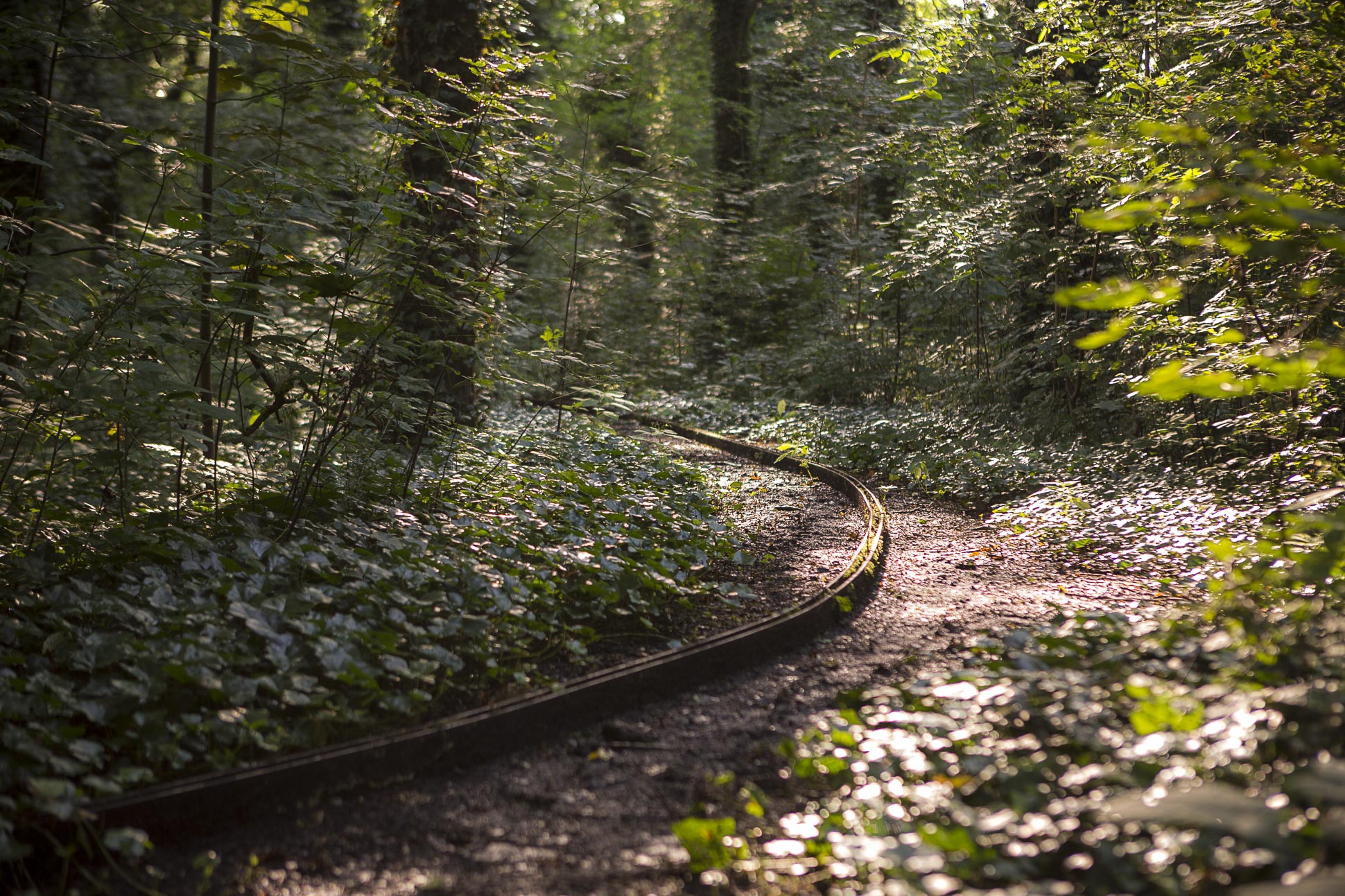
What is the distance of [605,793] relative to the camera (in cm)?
330

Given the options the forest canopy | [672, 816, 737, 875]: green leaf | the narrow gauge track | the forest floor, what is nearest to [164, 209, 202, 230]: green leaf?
the forest canopy

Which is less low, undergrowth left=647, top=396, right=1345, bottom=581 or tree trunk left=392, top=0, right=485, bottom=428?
tree trunk left=392, top=0, right=485, bottom=428

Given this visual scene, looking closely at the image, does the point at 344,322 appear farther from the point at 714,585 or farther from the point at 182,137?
the point at 714,585

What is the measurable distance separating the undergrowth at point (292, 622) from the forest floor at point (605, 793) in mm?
462

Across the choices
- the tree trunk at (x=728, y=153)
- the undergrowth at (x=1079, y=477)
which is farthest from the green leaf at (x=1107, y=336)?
the tree trunk at (x=728, y=153)

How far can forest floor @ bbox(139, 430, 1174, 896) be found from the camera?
9.00 feet

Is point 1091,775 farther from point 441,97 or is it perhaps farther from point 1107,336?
point 441,97

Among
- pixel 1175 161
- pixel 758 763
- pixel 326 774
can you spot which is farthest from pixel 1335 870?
pixel 1175 161

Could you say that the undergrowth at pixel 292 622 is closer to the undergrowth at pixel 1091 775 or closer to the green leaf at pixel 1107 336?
the undergrowth at pixel 1091 775

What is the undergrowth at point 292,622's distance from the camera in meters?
3.26

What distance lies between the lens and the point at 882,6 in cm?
2162

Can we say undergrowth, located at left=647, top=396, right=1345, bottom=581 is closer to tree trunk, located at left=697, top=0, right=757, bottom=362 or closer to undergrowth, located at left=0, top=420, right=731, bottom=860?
undergrowth, located at left=0, top=420, right=731, bottom=860

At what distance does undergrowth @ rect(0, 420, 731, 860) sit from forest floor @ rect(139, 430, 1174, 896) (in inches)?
18.2

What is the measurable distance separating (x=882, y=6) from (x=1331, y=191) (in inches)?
738
